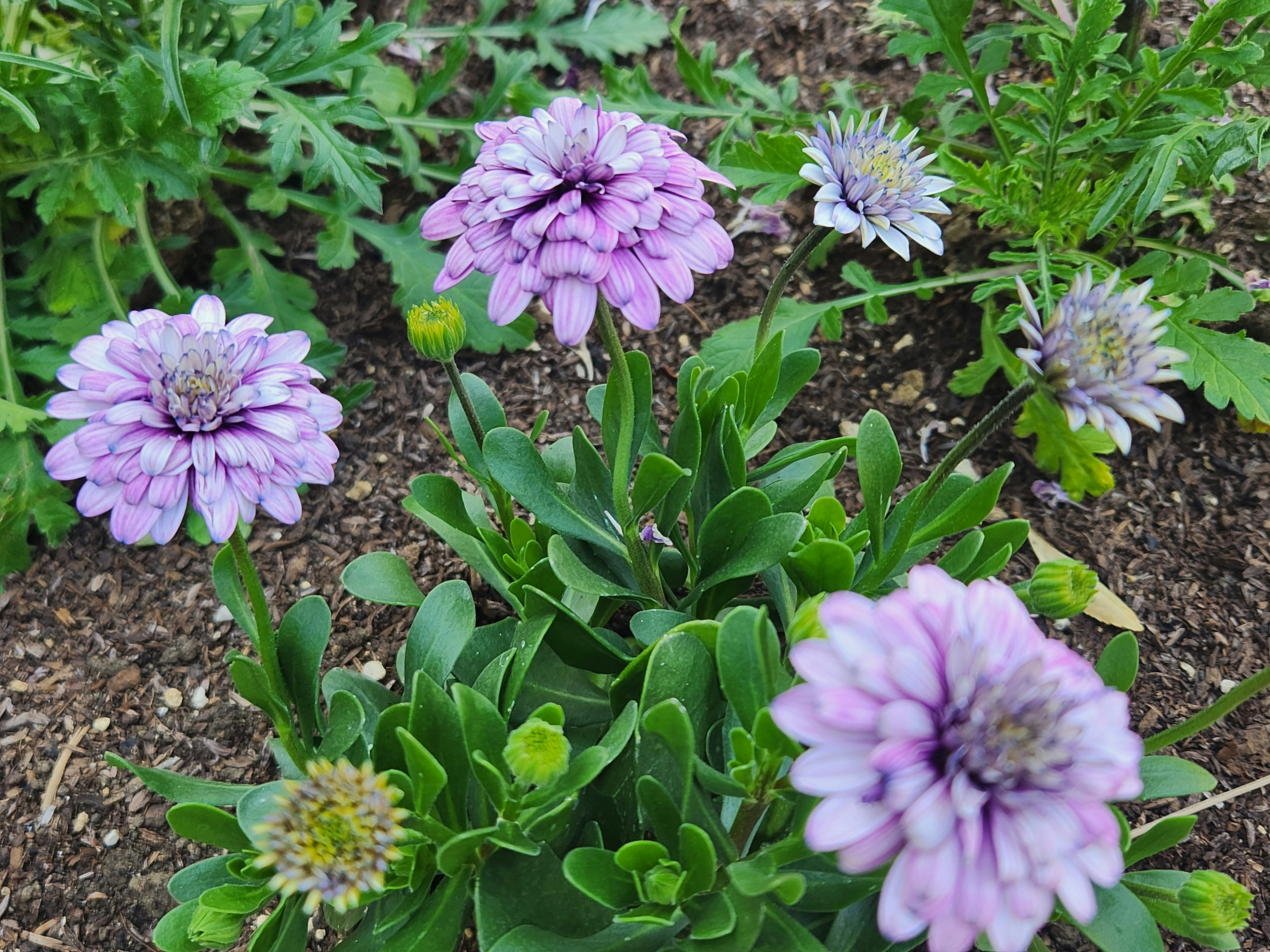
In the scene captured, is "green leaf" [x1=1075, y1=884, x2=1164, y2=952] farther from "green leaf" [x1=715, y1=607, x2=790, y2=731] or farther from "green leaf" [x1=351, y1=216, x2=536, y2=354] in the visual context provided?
"green leaf" [x1=351, y1=216, x2=536, y2=354]

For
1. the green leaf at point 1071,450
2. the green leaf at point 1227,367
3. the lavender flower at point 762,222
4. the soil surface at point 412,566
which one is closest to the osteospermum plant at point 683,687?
the soil surface at point 412,566

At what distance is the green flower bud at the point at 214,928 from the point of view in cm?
133

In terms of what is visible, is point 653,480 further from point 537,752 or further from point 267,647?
point 267,647

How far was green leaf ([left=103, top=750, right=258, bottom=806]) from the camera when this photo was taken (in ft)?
4.80

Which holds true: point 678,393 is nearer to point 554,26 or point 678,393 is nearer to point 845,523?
point 845,523

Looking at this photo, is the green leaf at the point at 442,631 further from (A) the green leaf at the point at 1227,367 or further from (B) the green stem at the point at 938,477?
(A) the green leaf at the point at 1227,367

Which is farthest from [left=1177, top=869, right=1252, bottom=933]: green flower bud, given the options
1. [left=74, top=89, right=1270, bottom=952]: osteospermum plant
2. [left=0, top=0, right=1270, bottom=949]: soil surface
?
[left=0, top=0, right=1270, bottom=949]: soil surface

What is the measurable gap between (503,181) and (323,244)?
1506 mm

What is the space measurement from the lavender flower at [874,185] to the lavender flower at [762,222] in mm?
1192

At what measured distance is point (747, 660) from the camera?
1.23 m

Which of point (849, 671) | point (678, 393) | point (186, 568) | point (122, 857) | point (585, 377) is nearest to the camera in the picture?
point (849, 671)

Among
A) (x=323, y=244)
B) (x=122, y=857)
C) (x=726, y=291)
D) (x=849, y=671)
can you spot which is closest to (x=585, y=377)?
(x=726, y=291)

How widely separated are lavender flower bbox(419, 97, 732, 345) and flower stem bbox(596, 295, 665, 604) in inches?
2.3

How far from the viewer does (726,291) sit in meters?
2.71
